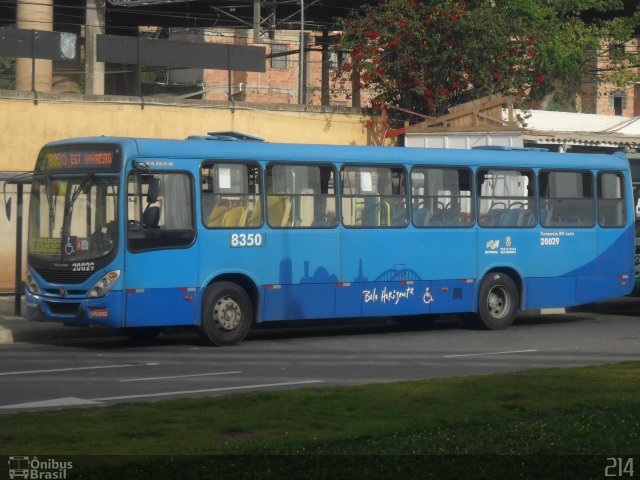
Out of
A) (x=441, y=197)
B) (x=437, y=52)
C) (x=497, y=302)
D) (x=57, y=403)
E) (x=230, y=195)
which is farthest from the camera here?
(x=437, y=52)

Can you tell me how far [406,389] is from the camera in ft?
38.9

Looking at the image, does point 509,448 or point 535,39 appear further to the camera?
point 535,39

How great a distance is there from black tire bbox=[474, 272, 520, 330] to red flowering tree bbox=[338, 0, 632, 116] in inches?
400

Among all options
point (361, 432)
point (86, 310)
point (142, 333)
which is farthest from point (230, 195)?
point (361, 432)

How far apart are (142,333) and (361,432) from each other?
10.3m

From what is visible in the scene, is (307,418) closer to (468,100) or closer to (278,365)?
(278,365)

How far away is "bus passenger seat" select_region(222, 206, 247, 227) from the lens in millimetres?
18375

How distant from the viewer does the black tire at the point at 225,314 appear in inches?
707

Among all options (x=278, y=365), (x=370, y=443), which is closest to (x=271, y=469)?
(x=370, y=443)

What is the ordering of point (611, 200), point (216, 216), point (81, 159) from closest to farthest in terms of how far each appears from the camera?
1. point (81, 159)
2. point (216, 216)
3. point (611, 200)

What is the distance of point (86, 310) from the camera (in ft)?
56.6

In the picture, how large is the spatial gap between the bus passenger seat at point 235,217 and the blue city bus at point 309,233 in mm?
21

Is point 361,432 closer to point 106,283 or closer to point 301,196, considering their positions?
point 106,283

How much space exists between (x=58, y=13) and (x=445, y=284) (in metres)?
22.6
